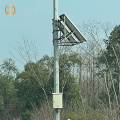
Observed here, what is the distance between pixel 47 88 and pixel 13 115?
8.90m

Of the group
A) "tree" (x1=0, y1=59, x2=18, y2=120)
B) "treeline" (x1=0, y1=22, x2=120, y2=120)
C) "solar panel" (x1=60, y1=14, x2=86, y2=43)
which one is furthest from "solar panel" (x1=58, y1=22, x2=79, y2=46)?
"tree" (x1=0, y1=59, x2=18, y2=120)

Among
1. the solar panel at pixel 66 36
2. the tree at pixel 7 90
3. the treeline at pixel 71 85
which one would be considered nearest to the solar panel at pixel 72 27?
the solar panel at pixel 66 36

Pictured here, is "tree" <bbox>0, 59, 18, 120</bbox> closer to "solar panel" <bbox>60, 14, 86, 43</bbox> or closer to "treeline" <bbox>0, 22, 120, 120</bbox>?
"treeline" <bbox>0, 22, 120, 120</bbox>

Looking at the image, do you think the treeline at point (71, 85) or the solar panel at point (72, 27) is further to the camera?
the treeline at point (71, 85)

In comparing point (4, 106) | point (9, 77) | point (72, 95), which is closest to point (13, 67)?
point (9, 77)

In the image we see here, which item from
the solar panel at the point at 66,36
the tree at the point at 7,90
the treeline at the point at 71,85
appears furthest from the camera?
the tree at the point at 7,90

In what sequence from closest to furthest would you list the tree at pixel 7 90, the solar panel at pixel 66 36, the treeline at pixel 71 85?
the solar panel at pixel 66 36 < the treeline at pixel 71 85 < the tree at pixel 7 90

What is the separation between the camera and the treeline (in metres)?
15.3

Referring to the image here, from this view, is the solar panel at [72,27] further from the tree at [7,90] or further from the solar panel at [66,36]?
the tree at [7,90]

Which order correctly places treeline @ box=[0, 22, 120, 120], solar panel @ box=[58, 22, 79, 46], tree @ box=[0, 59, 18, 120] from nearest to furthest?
1. solar panel @ box=[58, 22, 79, 46]
2. treeline @ box=[0, 22, 120, 120]
3. tree @ box=[0, 59, 18, 120]

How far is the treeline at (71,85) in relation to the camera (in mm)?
15258

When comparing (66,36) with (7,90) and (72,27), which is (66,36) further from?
(7,90)

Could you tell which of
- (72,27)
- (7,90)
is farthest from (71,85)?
(72,27)

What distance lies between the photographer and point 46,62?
3134 cm
